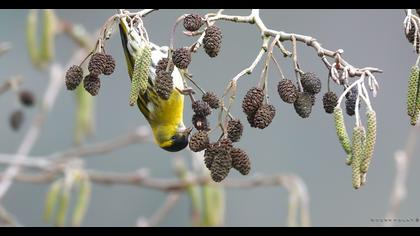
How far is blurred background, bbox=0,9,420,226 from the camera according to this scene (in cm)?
777

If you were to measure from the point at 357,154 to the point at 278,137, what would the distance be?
5.94 meters

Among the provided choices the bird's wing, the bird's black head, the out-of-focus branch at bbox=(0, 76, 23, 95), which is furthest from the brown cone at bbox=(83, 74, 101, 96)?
the bird's black head

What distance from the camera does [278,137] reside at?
26.6 feet

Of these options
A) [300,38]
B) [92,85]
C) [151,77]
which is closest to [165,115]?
[151,77]

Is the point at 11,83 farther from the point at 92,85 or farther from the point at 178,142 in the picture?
the point at 92,85

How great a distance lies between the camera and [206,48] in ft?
7.01

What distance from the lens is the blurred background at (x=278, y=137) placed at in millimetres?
7766

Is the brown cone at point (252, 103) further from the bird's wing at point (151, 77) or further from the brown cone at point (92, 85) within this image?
the bird's wing at point (151, 77)

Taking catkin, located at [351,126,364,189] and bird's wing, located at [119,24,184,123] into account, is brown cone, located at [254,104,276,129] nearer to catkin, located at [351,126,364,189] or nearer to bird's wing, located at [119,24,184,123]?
catkin, located at [351,126,364,189]

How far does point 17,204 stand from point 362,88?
251 inches

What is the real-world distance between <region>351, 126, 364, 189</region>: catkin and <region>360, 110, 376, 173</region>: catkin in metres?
0.01

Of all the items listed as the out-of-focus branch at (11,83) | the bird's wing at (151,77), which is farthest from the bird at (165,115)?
the out-of-focus branch at (11,83)

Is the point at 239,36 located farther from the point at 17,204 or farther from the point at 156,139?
Answer: the point at 156,139
